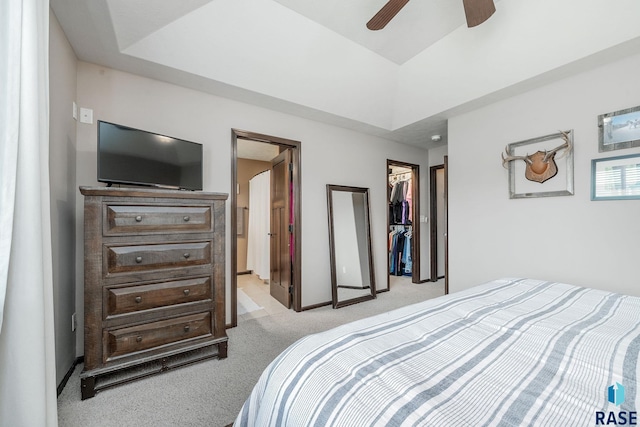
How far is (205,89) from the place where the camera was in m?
2.55

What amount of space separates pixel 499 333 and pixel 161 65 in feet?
9.47

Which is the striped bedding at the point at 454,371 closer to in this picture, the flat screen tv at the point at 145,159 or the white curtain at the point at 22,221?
the white curtain at the point at 22,221

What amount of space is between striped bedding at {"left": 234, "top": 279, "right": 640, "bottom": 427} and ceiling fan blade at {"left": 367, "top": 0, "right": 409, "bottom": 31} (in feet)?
5.99

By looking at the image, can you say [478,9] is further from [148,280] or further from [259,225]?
[259,225]

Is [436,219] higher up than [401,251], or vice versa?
[436,219]

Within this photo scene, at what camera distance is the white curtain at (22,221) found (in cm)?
95

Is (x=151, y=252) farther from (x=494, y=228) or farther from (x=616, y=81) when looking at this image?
(x=616, y=81)

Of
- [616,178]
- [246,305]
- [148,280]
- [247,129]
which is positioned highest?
[247,129]

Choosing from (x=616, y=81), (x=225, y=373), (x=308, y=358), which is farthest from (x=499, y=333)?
(x=616, y=81)

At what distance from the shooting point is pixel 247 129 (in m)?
2.85

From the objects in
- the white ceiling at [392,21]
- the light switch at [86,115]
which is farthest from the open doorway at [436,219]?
the light switch at [86,115]

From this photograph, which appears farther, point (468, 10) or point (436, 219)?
point (436, 219)

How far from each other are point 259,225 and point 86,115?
294cm

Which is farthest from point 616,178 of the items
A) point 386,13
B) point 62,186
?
point 62,186
